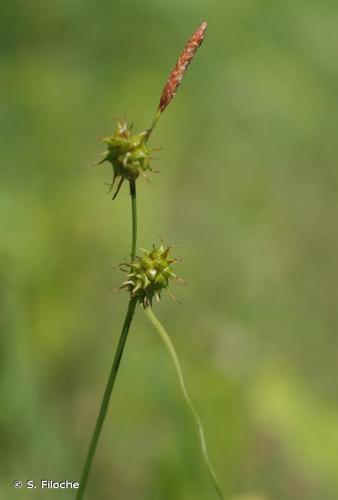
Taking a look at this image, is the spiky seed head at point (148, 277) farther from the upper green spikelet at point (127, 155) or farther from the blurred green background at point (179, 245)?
the blurred green background at point (179, 245)

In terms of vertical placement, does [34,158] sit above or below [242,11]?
below

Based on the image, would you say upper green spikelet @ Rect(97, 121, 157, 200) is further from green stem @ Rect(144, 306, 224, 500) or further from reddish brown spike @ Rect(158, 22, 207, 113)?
green stem @ Rect(144, 306, 224, 500)

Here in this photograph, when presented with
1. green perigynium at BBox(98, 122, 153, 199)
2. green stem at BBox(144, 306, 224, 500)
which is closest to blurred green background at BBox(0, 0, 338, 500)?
green stem at BBox(144, 306, 224, 500)

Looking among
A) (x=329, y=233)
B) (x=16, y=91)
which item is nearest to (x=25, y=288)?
(x=16, y=91)

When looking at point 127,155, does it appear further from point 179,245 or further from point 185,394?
point 179,245

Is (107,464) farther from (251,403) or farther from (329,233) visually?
(329,233)

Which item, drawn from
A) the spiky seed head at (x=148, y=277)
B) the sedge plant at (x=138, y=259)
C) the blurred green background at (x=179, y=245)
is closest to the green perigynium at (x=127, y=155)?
the sedge plant at (x=138, y=259)

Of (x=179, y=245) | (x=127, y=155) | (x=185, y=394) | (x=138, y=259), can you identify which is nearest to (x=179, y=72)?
(x=127, y=155)
